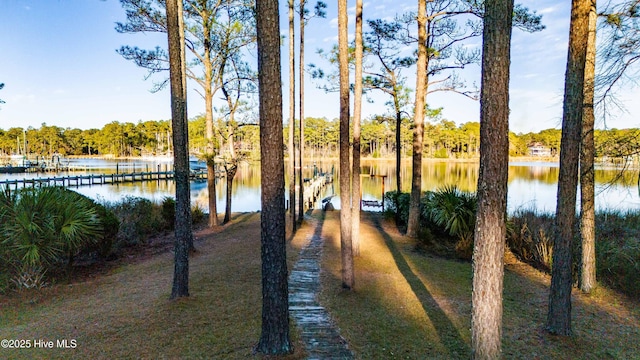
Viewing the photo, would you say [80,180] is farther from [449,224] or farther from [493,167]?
[493,167]

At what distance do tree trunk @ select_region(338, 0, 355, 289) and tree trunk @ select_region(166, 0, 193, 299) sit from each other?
265 cm

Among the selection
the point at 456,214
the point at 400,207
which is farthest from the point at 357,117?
the point at 400,207

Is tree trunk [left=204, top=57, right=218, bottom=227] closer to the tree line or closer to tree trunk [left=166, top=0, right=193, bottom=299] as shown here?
tree trunk [left=166, top=0, right=193, bottom=299]

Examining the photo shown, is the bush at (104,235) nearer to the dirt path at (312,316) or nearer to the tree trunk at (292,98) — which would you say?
the dirt path at (312,316)

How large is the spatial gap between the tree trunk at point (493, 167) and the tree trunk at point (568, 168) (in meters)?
1.97

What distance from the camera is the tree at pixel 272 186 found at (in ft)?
12.2

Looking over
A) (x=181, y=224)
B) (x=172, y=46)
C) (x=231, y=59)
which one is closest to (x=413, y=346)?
(x=181, y=224)

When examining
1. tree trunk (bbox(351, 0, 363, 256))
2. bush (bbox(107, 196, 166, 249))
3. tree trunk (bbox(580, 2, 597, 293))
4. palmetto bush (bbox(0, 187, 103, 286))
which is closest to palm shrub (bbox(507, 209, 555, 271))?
tree trunk (bbox(580, 2, 597, 293))

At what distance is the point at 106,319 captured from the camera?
464 centimetres

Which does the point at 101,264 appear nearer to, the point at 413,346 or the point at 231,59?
the point at 413,346

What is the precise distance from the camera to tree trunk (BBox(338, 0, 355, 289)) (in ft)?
20.3

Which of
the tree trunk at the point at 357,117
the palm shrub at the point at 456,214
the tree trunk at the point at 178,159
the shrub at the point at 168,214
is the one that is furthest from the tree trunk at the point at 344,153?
the shrub at the point at 168,214

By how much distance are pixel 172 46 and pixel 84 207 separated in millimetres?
4108

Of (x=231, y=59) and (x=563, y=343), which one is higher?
(x=231, y=59)
